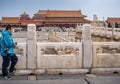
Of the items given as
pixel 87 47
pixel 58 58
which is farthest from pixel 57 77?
pixel 87 47

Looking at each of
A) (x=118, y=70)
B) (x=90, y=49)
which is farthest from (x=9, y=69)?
(x=118, y=70)

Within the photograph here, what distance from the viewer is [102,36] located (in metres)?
34.6

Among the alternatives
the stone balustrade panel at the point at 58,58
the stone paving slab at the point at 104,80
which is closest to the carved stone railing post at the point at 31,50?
the stone balustrade panel at the point at 58,58

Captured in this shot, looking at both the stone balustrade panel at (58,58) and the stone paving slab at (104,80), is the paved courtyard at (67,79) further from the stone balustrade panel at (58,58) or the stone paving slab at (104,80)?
the stone balustrade panel at (58,58)

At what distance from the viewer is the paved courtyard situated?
8383mm

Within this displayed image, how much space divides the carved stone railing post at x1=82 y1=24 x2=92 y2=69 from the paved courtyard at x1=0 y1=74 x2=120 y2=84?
49 cm

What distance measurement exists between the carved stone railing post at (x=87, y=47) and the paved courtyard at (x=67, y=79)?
0.49m

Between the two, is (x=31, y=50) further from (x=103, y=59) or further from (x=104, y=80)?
(x=104, y=80)

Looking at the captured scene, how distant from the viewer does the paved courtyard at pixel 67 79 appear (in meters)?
8.38

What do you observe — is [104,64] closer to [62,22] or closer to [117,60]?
[117,60]

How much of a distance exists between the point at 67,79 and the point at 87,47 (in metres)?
1.48

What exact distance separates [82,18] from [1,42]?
81.2 metres

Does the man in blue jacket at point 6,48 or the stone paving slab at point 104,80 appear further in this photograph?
the man in blue jacket at point 6,48

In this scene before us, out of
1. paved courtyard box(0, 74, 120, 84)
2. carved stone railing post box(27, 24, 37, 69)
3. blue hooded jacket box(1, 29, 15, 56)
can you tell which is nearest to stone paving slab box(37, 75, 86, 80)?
paved courtyard box(0, 74, 120, 84)
